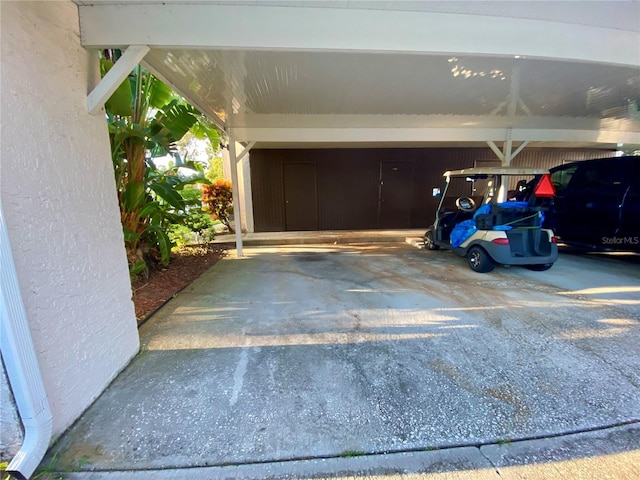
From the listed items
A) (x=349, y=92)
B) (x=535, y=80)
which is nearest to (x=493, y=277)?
(x=535, y=80)

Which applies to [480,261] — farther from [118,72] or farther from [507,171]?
[118,72]

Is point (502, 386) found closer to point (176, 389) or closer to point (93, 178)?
point (176, 389)

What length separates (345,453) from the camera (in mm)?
1445

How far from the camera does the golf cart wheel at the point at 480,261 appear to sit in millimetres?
4457

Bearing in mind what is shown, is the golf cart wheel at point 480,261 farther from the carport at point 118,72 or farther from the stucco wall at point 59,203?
the stucco wall at point 59,203

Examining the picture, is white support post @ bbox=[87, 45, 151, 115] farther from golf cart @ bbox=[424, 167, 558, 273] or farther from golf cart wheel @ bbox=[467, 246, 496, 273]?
golf cart wheel @ bbox=[467, 246, 496, 273]

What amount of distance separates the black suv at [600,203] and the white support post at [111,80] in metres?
7.00

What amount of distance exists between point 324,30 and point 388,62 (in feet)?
3.96

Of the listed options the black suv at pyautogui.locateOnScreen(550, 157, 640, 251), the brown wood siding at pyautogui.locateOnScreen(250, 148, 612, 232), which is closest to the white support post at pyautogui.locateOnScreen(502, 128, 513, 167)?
the black suv at pyautogui.locateOnScreen(550, 157, 640, 251)

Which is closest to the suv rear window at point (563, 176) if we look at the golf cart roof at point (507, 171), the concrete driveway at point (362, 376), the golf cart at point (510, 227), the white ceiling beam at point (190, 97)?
the golf cart at point (510, 227)

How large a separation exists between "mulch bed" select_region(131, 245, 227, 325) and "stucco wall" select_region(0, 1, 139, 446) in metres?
1.24

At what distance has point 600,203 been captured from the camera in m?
4.80

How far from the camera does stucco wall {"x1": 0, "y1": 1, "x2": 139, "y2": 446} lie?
142 cm

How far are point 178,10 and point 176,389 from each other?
2829mm
